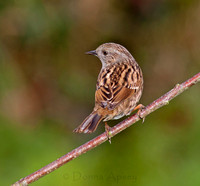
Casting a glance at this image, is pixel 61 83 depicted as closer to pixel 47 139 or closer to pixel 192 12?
pixel 47 139

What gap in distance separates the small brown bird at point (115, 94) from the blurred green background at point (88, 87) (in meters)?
1.41

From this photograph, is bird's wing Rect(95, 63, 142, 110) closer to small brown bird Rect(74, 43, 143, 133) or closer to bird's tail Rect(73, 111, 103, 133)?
small brown bird Rect(74, 43, 143, 133)

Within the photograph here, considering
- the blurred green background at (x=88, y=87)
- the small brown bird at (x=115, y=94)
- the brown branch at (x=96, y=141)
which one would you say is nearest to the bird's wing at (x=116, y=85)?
the small brown bird at (x=115, y=94)

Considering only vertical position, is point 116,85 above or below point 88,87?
below

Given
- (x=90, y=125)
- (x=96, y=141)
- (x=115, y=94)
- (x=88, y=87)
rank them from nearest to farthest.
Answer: (x=96, y=141), (x=90, y=125), (x=115, y=94), (x=88, y=87)

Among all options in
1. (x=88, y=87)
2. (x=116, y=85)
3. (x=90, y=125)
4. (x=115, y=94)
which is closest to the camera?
(x=90, y=125)

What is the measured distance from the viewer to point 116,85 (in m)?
4.58

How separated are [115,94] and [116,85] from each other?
148 millimetres

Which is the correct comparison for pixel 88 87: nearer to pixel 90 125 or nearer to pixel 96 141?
pixel 90 125

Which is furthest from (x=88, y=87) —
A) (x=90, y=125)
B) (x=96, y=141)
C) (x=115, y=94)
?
(x=96, y=141)

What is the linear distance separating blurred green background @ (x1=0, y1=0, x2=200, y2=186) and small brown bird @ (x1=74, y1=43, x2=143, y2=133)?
4.63ft

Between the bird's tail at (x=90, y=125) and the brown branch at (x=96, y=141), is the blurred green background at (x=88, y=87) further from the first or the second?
the brown branch at (x=96, y=141)

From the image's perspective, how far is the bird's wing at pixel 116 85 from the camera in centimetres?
442

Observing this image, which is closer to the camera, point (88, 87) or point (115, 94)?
point (115, 94)
